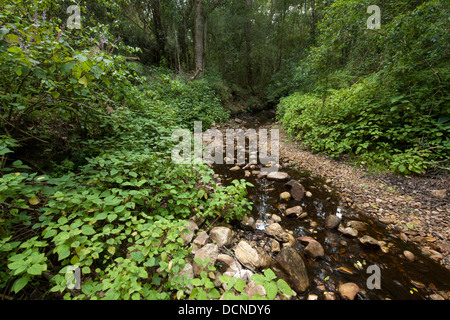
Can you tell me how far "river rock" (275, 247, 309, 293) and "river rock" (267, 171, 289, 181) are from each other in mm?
2123

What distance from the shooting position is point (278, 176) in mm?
4184

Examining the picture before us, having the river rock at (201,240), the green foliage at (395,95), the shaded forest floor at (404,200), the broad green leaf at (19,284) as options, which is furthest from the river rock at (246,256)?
the green foliage at (395,95)

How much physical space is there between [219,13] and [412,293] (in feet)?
53.1

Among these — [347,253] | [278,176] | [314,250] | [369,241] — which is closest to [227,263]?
[314,250]

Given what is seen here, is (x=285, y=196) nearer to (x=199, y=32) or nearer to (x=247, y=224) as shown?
(x=247, y=224)

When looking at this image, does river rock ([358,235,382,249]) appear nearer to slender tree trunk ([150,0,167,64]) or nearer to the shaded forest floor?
the shaded forest floor

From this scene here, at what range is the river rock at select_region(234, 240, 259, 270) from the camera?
1.98m

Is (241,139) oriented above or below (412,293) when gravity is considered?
above

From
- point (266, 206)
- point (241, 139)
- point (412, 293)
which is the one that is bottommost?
point (412, 293)

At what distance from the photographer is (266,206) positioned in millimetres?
3318

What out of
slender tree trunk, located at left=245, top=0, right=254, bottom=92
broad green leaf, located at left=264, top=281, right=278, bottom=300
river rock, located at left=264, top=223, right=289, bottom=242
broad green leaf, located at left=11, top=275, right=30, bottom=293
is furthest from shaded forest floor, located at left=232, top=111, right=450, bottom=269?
slender tree trunk, located at left=245, top=0, right=254, bottom=92
